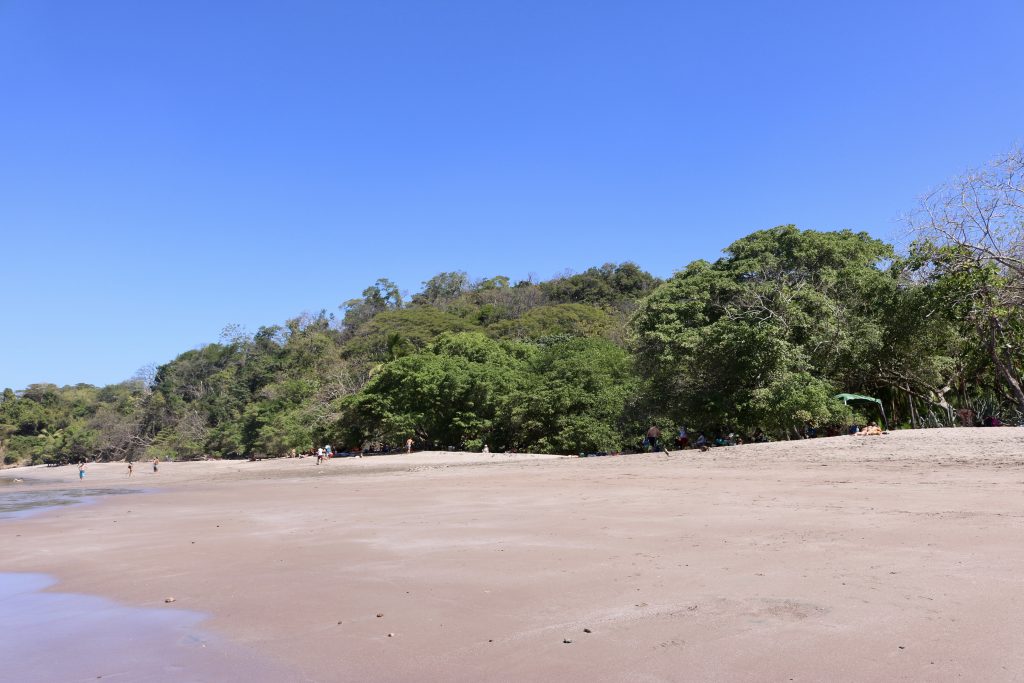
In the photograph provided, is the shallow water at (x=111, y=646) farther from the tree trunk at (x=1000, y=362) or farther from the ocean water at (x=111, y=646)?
the tree trunk at (x=1000, y=362)

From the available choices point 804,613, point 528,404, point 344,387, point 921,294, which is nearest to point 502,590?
point 804,613

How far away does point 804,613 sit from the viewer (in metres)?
5.38

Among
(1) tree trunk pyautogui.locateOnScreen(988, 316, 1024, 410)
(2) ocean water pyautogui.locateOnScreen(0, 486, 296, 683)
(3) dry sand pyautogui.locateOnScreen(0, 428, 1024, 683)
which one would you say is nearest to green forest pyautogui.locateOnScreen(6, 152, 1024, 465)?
(1) tree trunk pyautogui.locateOnScreen(988, 316, 1024, 410)

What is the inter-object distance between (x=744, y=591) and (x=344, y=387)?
144ft

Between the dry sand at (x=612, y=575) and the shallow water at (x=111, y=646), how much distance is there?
234 mm

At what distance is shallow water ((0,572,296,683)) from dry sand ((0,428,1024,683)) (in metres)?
0.23

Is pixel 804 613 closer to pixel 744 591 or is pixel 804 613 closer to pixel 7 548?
pixel 744 591

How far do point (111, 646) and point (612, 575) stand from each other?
14.7 ft

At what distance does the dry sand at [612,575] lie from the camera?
188 inches

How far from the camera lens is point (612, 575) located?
7.05 m

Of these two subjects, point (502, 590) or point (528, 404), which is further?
point (528, 404)

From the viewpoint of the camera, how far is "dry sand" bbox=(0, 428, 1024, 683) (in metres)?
4.77

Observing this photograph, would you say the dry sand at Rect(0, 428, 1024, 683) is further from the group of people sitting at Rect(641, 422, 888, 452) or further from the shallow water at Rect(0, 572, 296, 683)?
the group of people sitting at Rect(641, 422, 888, 452)

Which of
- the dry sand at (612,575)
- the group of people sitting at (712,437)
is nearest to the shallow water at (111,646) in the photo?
the dry sand at (612,575)
